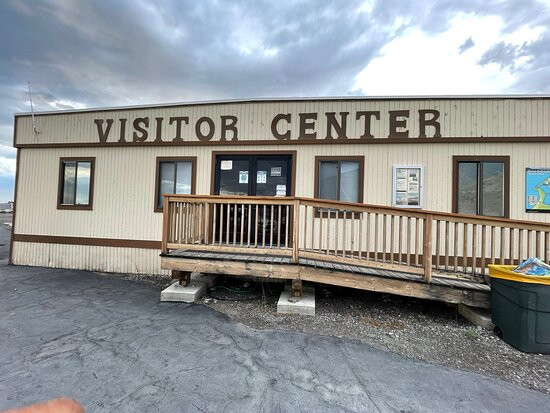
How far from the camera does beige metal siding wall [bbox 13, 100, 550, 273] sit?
17.4 feet

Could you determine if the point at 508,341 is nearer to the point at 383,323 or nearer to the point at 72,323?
the point at 383,323

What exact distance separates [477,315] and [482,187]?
8.82 feet

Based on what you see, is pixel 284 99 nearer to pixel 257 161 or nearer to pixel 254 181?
pixel 257 161

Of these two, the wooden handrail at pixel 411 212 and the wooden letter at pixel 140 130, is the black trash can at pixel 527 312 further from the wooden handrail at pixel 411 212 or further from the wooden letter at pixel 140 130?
the wooden letter at pixel 140 130

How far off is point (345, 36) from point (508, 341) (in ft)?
33.8

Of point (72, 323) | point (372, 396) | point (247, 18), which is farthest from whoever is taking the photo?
point (247, 18)

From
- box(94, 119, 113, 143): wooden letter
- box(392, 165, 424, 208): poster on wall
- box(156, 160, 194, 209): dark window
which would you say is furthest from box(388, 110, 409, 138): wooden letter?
box(94, 119, 113, 143): wooden letter

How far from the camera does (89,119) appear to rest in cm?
681

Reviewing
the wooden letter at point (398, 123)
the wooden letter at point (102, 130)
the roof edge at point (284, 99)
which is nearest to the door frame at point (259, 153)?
the roof edge at point (284, 99)

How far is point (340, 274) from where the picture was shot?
4156 millimetres

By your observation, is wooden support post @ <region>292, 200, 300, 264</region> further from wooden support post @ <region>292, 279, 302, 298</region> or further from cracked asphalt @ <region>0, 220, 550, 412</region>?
cracked asphalt @ <region>0, 220, 550, 412</region>

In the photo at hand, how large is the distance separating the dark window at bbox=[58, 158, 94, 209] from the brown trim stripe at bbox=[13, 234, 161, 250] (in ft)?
2.67

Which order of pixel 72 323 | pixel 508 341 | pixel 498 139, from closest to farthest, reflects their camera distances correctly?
1. pixel 508 341
2. pixel 72 323
3. pixel 498 139

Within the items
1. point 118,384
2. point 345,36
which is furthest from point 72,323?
point 345,36
